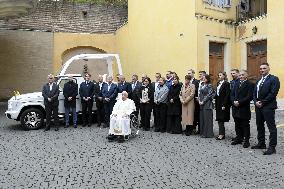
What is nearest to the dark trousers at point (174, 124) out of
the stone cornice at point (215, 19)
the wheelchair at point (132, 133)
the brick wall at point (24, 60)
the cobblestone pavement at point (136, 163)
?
the cobblestone pavement at point (136, 163)

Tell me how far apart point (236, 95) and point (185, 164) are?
271 cm

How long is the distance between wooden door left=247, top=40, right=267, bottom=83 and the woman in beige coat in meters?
7.55

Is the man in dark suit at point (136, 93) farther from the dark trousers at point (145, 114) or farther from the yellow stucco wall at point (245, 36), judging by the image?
the yellow stucco wall at point (245, 36)

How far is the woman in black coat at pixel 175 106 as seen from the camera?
38.3ft

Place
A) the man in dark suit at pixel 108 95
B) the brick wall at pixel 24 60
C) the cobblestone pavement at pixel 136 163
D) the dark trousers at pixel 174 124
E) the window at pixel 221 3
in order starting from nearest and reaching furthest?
the cobblestone pavement at pixel 136 163, the dark trousers at pixel 174 124, the man in dark suit at pixel 108 95, the window at pixel 221 3, the brick wall at pixel 24 60

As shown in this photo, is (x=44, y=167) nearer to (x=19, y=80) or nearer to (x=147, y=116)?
(x=147, y=116)

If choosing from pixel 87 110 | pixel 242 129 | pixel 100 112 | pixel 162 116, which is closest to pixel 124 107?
pixel 162 116

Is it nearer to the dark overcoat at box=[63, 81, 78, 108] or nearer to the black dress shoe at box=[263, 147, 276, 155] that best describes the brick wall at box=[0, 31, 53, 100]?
the dark overcoat at box=[63, 81, 78, 108]

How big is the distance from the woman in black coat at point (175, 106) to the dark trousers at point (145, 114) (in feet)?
2.91

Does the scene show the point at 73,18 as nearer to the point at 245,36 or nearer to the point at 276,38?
the point at 245,36

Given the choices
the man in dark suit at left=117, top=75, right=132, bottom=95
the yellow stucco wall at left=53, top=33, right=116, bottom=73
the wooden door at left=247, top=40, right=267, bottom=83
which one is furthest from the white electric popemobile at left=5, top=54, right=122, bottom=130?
the yellow stucco wall at left=53, top=33, right=116, bottom=73

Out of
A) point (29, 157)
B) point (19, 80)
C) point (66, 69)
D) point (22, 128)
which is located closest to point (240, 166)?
point (29, 157)

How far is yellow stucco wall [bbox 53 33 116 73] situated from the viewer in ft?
A: 83.7

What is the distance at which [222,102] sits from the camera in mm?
10555
